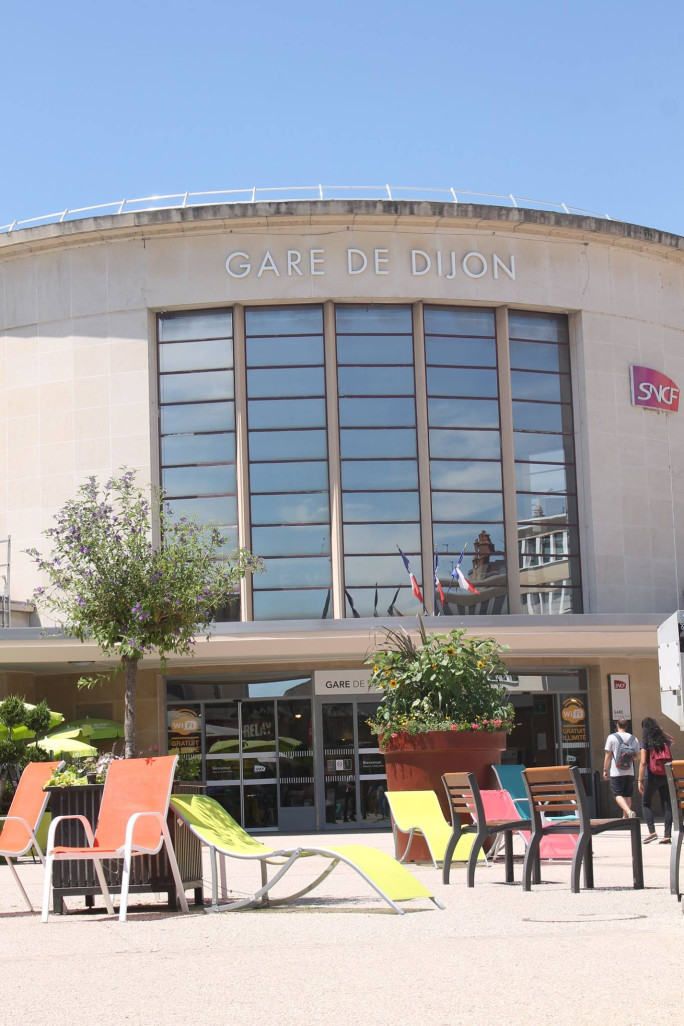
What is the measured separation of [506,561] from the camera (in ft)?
85.2

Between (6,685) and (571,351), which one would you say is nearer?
(6,685)

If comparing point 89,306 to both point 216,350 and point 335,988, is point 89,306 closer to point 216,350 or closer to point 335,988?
point 216,350

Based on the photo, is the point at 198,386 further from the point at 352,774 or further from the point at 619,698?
the point at 619,698

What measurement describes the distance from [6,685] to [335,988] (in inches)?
812

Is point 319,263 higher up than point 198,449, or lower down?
higher up

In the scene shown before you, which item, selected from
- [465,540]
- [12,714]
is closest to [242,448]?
[465,540]

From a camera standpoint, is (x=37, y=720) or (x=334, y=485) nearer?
(x=37, y=720)

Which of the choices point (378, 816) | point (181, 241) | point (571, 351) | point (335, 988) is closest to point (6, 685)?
point (378, 816)

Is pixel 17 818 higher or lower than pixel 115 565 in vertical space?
lower

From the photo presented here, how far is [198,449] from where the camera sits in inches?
1011

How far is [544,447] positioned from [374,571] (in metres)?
4.22

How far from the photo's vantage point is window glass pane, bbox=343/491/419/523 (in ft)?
83.6

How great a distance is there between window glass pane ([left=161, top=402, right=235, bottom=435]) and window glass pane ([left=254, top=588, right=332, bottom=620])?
10.6ft

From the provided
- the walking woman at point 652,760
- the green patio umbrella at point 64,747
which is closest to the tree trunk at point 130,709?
the walking woman at point 652,760
